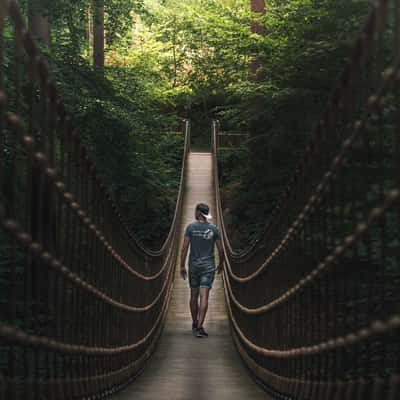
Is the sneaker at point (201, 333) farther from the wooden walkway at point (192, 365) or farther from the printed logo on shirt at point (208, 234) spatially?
the printed logo on shirt at point (208, 234)

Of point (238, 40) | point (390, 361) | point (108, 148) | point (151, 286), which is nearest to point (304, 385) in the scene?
point (390, 361)

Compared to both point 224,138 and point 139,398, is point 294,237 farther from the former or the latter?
point 224,138

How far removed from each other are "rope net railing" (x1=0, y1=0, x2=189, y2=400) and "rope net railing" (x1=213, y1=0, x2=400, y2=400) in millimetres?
1082

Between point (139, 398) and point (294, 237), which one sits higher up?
point (294, 237)

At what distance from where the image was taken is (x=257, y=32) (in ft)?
72.7

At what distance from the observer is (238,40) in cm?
2003

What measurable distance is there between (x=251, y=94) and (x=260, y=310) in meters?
11.6

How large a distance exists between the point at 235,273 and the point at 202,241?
185 centimetres

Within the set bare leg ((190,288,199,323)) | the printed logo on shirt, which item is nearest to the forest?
the printed logo on shirt

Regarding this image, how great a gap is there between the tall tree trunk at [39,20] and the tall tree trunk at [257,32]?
544 centimetres

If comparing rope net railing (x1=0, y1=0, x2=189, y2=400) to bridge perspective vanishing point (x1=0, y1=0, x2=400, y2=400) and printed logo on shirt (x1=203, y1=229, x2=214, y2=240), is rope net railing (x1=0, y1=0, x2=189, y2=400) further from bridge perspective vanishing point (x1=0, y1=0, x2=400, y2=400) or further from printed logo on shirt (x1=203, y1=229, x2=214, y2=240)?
printed logo on shirt (x1=203, y1=229, x2=214, y2=240)

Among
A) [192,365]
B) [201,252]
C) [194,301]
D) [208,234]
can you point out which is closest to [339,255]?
[192,365]

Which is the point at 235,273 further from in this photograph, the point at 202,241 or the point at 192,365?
the point at 192,365

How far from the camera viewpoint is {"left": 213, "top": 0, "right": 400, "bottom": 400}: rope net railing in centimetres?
290
